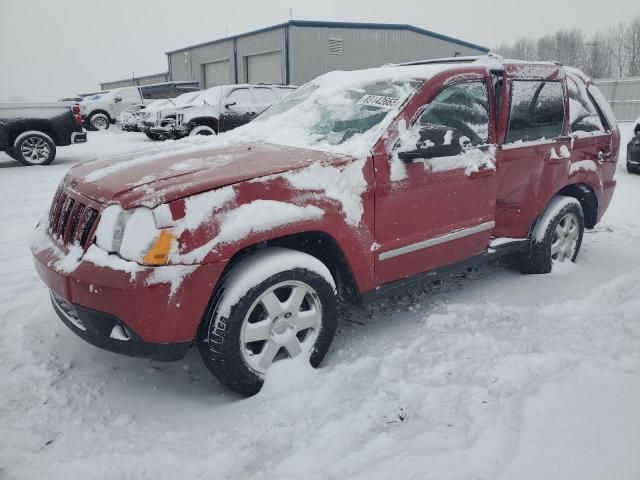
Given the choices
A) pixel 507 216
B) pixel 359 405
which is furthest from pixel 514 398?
pixel 507 216

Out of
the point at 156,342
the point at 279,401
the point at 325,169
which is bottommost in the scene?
the point at 279,401

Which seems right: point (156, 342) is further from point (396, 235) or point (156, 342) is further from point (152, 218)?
point (396, 235)

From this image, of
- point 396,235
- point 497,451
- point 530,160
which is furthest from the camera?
point 530,160

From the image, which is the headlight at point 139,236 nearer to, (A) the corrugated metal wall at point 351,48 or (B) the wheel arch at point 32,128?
(B) the wheel arch at point 32,128

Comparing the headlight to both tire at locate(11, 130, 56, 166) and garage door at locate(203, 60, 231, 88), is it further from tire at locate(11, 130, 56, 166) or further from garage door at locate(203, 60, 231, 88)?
garage door at locate(203, 60, 231, 88)

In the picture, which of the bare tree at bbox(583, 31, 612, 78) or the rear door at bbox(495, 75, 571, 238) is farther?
the bare tree at bbox(583, 31, 612, 78)

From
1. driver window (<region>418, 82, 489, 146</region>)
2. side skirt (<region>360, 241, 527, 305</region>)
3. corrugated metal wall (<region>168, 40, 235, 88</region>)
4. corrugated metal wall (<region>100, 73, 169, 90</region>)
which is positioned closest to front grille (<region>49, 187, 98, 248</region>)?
side skirt (<region>360, 241, 527, 305</region>)

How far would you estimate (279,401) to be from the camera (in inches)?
102

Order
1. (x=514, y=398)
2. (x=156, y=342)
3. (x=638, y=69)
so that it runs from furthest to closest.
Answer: (x=638, y=69), (x=514, y=398), (x=156, y=342)

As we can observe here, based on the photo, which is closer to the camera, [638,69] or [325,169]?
[325,169]

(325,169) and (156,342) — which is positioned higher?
(325,169)

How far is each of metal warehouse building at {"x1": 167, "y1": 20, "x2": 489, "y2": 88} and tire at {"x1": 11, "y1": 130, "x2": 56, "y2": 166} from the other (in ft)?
45.9

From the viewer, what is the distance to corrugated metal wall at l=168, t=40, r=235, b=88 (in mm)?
26244

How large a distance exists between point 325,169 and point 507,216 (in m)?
1.84
